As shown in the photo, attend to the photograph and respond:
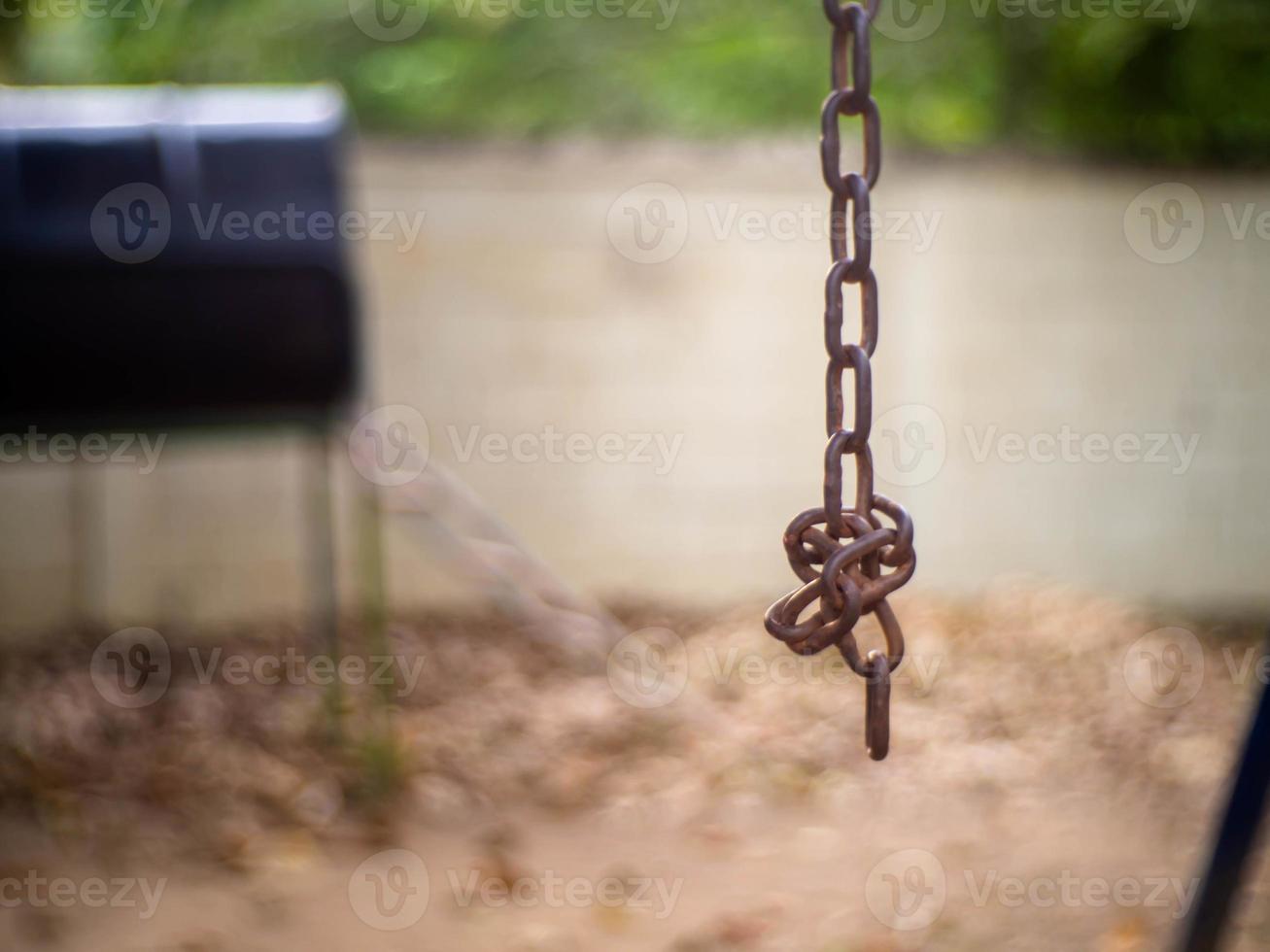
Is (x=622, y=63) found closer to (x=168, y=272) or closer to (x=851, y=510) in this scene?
(x=168, y=272)

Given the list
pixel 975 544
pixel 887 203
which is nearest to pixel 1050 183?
pixel 887 203

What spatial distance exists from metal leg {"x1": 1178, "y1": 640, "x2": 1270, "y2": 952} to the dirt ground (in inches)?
33.8

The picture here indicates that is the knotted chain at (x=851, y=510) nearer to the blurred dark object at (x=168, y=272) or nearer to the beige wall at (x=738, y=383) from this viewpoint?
the blurred dark object at (x=168, y=272)

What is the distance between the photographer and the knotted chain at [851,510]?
3.80 feet

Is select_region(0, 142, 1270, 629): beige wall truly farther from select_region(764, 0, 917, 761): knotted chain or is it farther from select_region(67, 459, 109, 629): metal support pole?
select_region(764, 0, 917, 761): knotted chain

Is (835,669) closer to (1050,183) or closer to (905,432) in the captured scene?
(905,432)

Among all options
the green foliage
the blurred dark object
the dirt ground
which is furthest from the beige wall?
the blurred dark object

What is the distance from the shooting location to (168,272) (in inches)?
133

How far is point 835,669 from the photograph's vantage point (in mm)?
5078

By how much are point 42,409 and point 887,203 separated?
143 inches

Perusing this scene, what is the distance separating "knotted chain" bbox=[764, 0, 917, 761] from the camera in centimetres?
116

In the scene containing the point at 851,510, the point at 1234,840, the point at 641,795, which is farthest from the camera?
the point at 641,795

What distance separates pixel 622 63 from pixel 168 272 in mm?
5179

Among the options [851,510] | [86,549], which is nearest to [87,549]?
[86,549]
